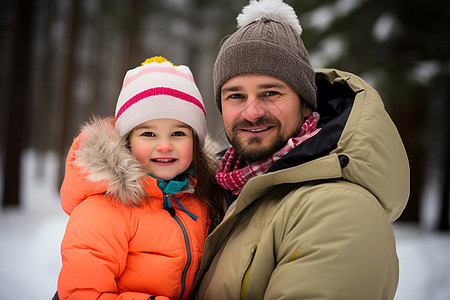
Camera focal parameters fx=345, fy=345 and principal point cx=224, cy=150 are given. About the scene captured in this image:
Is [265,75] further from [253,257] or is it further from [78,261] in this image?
[78,261]

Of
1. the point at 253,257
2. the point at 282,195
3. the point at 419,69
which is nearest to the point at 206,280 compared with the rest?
the point at 253,257

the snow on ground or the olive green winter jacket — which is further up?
the olive green winter jacket

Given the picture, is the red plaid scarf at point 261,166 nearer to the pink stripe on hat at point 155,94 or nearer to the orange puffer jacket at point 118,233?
the orange puffer jacket at point 118,233

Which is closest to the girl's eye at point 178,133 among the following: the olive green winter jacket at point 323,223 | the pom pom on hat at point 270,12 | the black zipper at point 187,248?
the black zipper at point 187,248

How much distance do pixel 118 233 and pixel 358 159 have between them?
144cm

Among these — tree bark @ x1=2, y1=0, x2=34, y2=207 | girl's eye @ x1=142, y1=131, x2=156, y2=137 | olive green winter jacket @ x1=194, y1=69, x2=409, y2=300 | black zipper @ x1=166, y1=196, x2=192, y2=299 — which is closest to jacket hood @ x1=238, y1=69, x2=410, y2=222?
olive green winter jacket @ x1=194, y1=69, x2=409, y2=300

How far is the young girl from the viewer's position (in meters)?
1.98

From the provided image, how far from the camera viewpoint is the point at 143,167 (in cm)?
248

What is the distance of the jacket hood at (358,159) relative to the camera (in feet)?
5.87

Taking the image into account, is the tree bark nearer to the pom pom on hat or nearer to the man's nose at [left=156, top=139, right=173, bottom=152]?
the man's nose at [left=156, top=139, right=173, bottom=152]

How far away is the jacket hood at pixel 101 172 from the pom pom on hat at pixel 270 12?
1.32 metres

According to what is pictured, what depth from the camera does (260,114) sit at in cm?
235

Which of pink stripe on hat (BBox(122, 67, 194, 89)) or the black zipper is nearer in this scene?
the black zipper

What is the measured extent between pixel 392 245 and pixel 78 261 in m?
1.65
